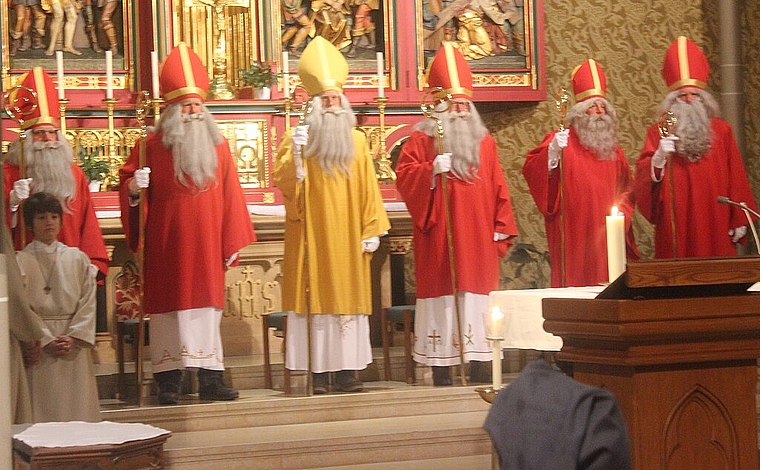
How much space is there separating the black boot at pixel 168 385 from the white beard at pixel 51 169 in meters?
1.08

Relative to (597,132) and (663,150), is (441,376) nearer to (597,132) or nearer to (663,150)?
(597,132)

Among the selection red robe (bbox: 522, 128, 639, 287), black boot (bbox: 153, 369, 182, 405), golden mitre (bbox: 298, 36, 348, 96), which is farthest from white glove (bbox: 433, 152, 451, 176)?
black boot (bbox: 153, 369, 182, 405)

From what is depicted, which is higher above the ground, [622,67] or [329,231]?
[622,67]

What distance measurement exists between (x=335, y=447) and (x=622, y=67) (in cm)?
579

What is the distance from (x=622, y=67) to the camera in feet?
34.7

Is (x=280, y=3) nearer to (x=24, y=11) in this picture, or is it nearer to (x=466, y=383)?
(x=24, y=11)

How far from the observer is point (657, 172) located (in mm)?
7984

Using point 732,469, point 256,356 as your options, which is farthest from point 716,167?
point 732,469

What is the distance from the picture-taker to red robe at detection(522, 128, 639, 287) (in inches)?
302

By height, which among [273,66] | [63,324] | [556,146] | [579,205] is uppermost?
[273,66]

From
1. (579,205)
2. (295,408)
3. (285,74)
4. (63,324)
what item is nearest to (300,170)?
(295,408)

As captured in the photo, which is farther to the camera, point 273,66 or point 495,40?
point 495,40

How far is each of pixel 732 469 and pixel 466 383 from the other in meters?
5.12

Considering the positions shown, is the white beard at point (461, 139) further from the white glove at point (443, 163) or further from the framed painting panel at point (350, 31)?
the framed painting panel at point (350, 31)
